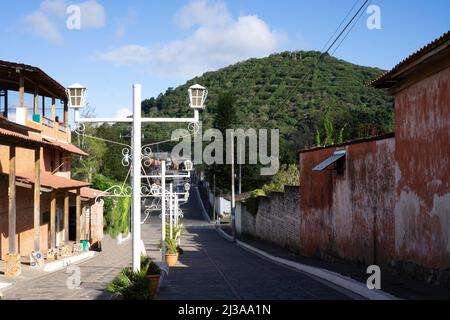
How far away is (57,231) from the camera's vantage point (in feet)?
97.1

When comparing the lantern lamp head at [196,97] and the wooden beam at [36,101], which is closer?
the lantern lamp head at [196,97]

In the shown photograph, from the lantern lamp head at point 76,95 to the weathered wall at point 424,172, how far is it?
23.4 ft

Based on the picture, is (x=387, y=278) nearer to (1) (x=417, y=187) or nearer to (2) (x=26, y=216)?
(1) (x=417, y=187)

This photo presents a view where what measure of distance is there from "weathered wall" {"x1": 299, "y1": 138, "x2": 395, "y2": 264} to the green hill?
4145 centimetres

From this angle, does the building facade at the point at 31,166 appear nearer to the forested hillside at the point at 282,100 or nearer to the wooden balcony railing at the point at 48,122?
the wooden balcony railing at the point at 48,122

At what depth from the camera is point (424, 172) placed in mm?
12961

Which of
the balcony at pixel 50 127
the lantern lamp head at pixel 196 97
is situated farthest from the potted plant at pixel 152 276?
the balcony at pixel 50 127

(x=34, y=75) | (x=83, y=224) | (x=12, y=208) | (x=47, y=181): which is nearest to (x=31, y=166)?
(x=47, y=181)

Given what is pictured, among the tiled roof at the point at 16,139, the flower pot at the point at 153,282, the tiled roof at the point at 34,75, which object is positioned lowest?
the flower pot at the point at 153,282

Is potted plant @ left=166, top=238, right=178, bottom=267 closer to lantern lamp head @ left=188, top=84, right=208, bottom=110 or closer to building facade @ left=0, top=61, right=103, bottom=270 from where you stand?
building facade @ left=0, top=61, right=103, bottom=270

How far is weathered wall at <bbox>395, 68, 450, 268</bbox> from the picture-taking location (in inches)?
471

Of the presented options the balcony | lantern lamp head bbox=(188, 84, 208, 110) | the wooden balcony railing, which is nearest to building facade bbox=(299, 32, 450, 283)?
lantern lamp head bbox=(188, 84, 208, 110)

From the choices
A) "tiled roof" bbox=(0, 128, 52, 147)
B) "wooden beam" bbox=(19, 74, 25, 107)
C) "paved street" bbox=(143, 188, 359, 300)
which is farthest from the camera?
"wooden beam" bbox=(19, 74, 25, 107)

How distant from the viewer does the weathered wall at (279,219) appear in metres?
27.5
